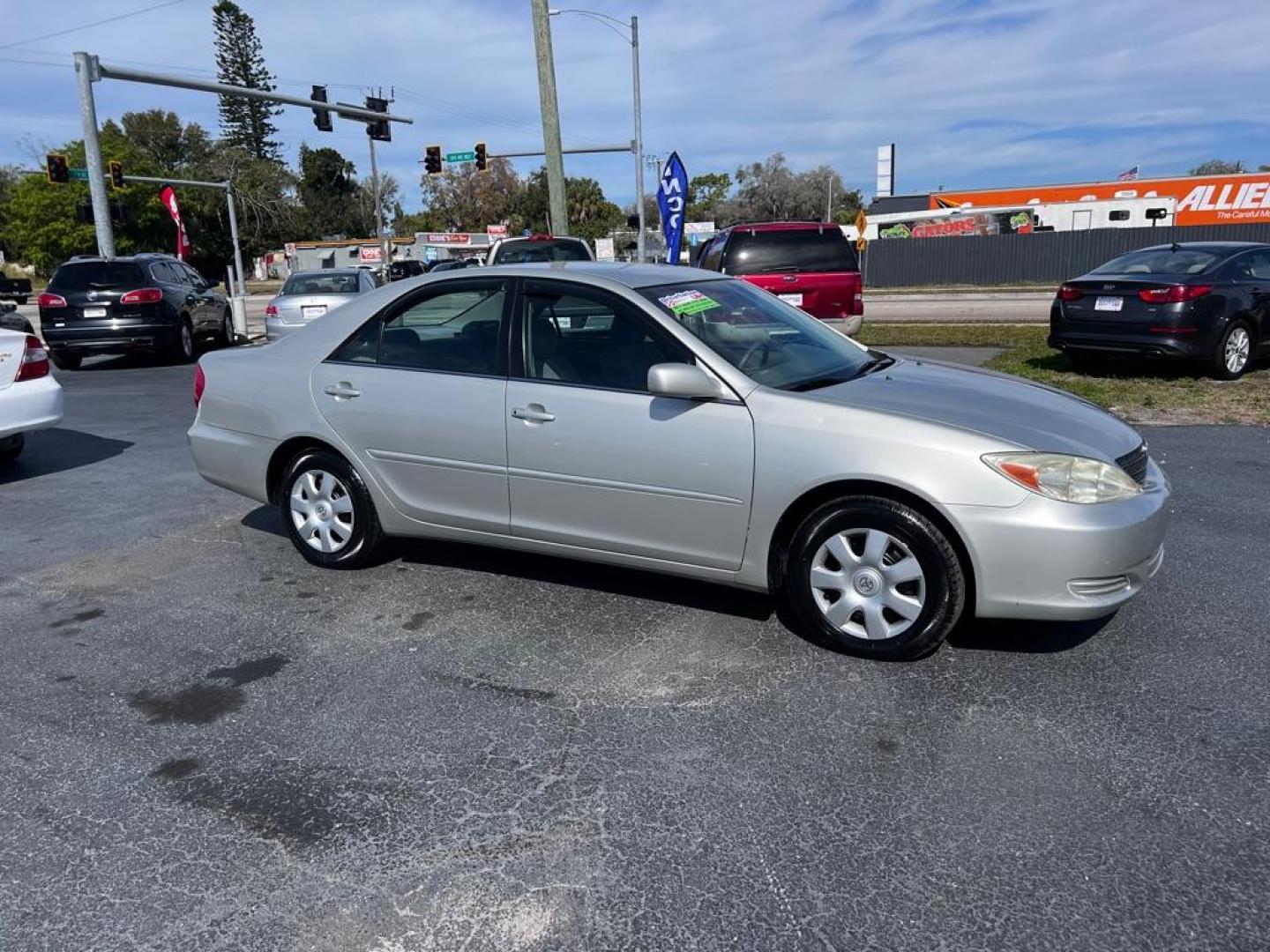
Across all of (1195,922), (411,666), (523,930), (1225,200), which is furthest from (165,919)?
(1225,200)

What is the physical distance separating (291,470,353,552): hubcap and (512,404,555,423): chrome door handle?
119cm

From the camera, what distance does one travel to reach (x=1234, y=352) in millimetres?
10633

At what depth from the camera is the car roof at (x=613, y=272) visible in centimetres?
472

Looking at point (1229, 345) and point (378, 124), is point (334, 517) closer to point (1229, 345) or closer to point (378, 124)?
point (1229, 345)

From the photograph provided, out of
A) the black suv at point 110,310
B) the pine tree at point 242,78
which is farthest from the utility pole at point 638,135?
the pine tree at point 242,78

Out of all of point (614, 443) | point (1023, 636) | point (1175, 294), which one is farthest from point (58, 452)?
point (1175, 294)

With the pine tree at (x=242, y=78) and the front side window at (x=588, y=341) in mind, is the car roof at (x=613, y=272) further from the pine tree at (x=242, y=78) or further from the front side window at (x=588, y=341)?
the pine tree at (x=242, y=78)

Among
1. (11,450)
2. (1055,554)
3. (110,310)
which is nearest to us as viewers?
(1055,554)

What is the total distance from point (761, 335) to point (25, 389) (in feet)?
19.9

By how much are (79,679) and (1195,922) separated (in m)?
4.01

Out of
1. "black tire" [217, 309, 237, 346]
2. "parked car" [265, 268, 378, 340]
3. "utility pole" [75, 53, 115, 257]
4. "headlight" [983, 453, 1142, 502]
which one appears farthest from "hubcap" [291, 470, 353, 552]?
"utility pole" [75, 53, 115, 257]

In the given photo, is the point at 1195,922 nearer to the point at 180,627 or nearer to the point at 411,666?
the point at 411,666

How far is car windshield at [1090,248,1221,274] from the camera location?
34.7ft

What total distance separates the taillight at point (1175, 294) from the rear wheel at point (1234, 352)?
604mm
